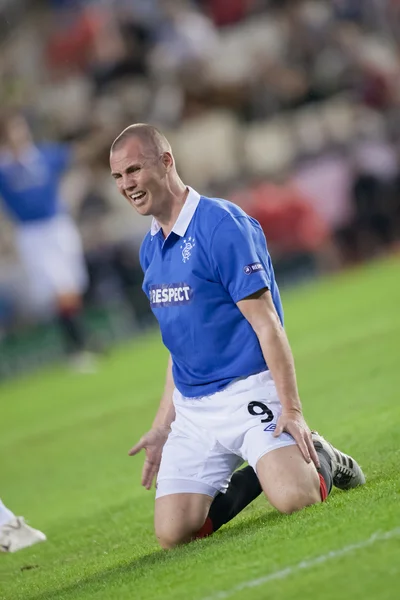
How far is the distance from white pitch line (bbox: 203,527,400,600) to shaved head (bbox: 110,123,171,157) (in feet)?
7.25

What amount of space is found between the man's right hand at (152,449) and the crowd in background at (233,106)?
11460 millimetres

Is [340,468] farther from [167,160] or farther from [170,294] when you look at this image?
[167,160]

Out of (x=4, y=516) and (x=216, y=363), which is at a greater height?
(x=216, y=363)

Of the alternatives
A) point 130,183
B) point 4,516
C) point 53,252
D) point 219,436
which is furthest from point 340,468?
point 53,252

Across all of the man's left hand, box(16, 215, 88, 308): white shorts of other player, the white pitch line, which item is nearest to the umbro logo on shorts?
the man's left hand

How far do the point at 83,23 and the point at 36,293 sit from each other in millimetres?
8722

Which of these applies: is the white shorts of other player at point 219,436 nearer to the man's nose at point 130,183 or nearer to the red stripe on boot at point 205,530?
the red stripe on boot at point 205,530

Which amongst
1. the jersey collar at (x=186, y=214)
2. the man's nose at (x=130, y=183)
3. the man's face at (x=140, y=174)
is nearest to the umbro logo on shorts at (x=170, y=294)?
the jersey collar at (x=186, y=214)

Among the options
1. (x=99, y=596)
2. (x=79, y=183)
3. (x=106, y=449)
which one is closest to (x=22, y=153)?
(x=79, y=183)

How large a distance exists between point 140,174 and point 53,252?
34.3 feet

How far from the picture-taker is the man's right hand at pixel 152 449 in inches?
243

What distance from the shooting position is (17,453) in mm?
11281

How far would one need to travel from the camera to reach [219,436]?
576 centimetres

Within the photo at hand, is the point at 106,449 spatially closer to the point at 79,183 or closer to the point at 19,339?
the point at 19,339
